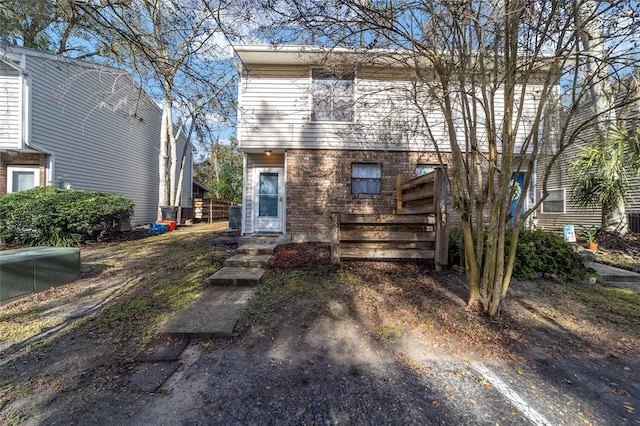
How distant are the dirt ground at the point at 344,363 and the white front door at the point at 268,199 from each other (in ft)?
13.2

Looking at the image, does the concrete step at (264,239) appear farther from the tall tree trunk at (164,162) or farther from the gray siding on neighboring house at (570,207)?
the gray siding on neighboring house at (570,207)

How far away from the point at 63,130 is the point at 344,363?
41.8 feet

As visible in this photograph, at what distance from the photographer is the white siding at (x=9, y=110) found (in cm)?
846

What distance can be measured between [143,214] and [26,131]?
6454 millimetres

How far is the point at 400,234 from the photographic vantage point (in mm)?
4910

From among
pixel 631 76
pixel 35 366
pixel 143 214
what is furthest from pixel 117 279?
pixel 143 214

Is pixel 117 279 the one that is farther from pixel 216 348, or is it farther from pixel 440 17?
pixel 440 17

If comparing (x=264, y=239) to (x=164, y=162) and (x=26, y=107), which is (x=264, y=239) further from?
(x=164, y=162)

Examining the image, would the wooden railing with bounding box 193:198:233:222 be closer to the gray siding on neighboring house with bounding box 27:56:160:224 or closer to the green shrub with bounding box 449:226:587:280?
the gray siding on neighboring house with bounding box 27:56:160:224

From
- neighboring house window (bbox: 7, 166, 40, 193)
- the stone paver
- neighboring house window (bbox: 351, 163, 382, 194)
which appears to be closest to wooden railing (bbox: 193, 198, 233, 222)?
neighboring house window (bbox: 7, 166, 40, 193)

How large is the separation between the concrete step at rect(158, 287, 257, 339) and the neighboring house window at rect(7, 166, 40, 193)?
969 cm

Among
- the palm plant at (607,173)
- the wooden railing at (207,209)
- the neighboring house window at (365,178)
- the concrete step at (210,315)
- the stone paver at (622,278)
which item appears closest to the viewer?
the concrete step at (210,315)

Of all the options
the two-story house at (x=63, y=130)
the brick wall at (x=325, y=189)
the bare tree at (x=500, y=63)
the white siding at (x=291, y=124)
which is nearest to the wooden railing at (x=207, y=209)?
the two-story house at (x=63, y=130)

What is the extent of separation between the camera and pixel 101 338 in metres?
2.76
